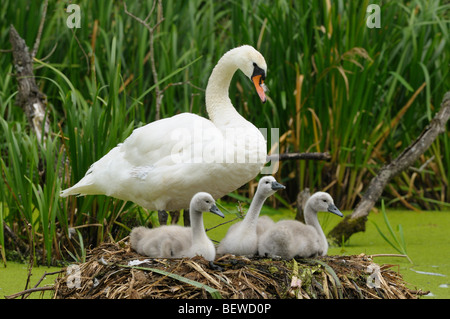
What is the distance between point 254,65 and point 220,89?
26 cm

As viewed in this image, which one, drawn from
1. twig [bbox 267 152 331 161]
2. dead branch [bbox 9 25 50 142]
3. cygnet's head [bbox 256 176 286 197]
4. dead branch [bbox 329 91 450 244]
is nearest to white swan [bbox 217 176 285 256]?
cygnet's head [bbox 256 176 286 197]

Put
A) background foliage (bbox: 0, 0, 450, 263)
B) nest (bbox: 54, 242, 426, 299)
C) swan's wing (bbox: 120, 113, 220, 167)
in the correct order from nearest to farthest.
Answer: nest (bbox: 54, 242, 426, 299) → swan's wing (bbox: 120, 113, 220, 167) → background foliage (bbox: 0, 0, 450, 263)

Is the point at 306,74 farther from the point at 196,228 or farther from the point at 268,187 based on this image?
the point at 196,228

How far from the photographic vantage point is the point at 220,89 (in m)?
4.32

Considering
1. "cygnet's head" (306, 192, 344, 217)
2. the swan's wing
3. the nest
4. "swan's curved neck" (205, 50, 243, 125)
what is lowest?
the nest

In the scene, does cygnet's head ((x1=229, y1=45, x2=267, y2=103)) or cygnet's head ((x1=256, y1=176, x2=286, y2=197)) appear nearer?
cygnet's head ((x1=256, y1=176, x2=286, y2=197))

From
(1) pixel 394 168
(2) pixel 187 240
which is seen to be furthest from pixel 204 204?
(1) pixel 394 168

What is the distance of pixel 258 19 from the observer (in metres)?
6.67

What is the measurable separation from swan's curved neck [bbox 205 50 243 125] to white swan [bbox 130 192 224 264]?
0.70 m

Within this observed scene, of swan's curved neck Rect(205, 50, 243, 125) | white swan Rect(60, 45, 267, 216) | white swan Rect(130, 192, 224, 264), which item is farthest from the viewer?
swan's curved neck Rect(205, 50, 243, 125)

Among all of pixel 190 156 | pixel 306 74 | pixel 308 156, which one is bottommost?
pixel 308 156

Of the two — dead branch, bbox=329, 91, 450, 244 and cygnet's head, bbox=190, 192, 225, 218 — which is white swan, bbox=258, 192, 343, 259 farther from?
dead branch, bbox=329, 91, 450, 244

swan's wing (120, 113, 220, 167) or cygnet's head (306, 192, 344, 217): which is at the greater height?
swan's wing (120, 113, 220, 167)

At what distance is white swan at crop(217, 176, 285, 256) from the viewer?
3.78 m
